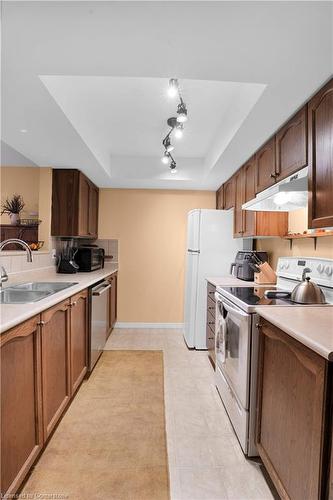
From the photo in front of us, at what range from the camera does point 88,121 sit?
2482 millimetres

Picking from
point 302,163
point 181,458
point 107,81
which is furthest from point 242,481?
point 107,81

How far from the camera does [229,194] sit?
134 inches

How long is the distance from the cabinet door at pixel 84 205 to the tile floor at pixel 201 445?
6.20 feet

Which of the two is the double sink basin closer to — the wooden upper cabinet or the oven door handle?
the wooden upper cabinet

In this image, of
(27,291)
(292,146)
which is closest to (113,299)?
(27,291)

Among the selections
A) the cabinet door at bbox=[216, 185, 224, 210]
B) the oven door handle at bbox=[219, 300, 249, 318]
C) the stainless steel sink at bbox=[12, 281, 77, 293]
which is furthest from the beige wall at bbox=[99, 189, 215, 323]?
the oven door handle at bbox=[219, 300, 249, 318]

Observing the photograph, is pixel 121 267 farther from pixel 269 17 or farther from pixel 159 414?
pixel 269 17

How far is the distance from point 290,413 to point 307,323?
1.28 feet

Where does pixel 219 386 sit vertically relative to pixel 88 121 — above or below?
below

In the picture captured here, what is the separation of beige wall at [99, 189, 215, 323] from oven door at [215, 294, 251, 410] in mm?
1851

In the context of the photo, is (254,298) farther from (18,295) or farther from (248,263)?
(18,295)

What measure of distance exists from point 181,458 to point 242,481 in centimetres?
35

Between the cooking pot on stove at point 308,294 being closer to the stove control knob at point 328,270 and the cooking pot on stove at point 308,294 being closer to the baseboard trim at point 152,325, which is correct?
the stove control knob at point 328,270

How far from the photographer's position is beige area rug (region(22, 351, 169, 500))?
4.45 ft
